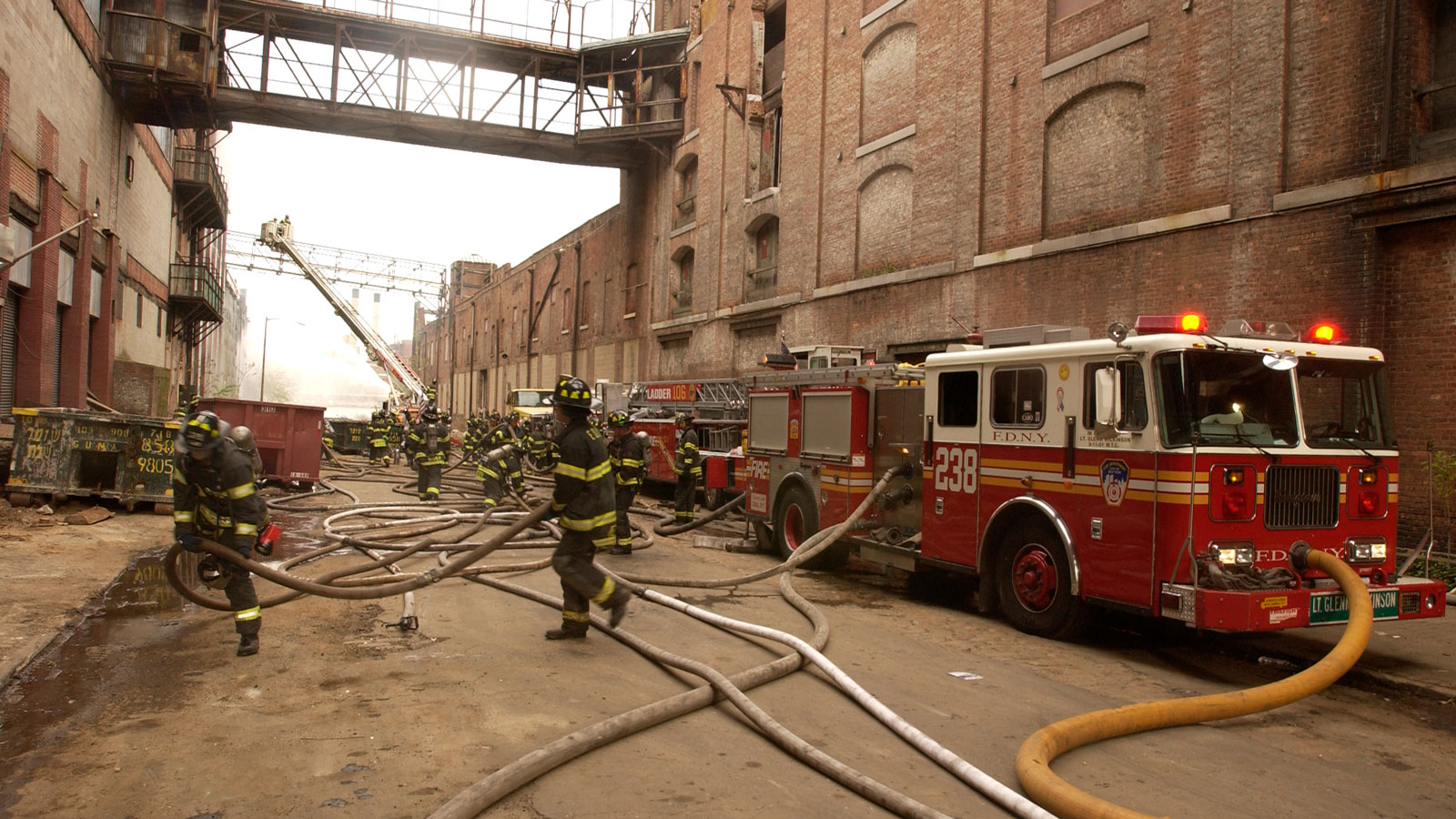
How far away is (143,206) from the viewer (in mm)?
25062

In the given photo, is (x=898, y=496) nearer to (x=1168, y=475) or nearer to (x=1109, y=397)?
(x=1109, y=397)

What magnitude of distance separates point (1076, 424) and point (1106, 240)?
7615mm

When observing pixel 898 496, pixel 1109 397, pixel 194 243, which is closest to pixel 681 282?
pixel 898 496

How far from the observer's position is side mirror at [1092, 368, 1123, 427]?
252 inches

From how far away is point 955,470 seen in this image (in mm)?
8070

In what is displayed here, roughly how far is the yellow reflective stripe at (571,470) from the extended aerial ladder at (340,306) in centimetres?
3885

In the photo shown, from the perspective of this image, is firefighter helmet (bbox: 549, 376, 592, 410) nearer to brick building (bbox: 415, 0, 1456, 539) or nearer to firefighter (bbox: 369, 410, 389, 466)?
brick building (bbox: 415, 0, 1456, 539)

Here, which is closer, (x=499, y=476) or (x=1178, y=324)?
(x=1178, y=324)

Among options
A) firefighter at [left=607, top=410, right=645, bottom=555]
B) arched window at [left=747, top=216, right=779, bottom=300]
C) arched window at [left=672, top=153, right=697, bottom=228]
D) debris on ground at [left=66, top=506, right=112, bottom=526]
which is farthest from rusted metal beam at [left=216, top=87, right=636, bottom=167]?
firefighter at [left=607, top=410, right=645, bottom=555]

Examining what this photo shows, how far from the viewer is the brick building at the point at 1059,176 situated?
10.0 meters

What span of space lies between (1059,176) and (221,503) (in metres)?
12.8

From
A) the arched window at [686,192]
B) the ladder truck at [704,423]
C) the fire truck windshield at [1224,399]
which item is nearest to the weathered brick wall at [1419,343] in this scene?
the fire truck windshield at [1224,399]

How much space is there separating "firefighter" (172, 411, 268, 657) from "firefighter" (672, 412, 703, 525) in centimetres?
714

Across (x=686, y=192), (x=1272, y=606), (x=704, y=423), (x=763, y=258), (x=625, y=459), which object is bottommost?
(x=1272, y=606)
